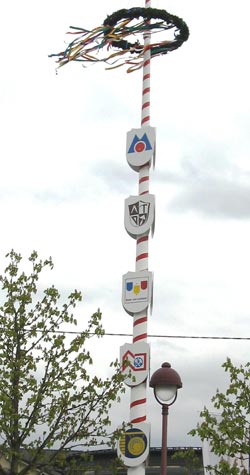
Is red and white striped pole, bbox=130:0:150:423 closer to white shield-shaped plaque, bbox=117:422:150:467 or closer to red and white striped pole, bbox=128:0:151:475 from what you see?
red and white striped pole, bbox=128:0:151:475

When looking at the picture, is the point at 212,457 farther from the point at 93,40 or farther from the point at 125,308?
the point at 93,40

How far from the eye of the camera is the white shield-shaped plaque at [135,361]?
51.2 ft

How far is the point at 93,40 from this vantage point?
1948 centimetres

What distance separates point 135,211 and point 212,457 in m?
5.16

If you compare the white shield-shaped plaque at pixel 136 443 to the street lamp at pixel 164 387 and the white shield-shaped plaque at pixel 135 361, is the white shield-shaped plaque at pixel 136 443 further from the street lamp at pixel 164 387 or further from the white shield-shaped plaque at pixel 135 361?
the white shield-shaped plaque at pixel 135 361

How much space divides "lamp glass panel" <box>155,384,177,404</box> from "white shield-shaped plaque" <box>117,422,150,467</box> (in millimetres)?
968

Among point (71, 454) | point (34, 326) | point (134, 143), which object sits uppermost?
point (134, 143)

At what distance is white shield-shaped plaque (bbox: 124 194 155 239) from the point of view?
664 inches

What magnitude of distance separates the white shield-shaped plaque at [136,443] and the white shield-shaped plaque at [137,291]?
2.28 metres

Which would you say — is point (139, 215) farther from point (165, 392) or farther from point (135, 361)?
point (165, 392)

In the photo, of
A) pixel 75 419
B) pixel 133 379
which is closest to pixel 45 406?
pixel 75 419

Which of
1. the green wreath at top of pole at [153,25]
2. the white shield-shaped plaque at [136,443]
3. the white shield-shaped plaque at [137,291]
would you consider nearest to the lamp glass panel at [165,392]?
the white shield-shaped plaque at [136,443]

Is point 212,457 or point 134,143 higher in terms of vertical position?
point 134,143

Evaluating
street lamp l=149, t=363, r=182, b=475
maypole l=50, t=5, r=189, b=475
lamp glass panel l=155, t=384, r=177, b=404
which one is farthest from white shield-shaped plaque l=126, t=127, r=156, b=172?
lamp glass panel l=155, t=384, r=177, b=404
